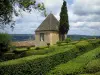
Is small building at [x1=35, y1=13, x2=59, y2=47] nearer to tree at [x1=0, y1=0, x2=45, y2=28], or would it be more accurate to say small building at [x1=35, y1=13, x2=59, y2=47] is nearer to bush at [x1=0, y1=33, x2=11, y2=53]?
bush at [x1=0, y1=33, x2=11, y2=53]

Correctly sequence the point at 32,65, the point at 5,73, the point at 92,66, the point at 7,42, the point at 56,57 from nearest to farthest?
the point at 92,66 → the point at 5,73 → the point at 32,65 → the point at 56,57 → the point at 7,42

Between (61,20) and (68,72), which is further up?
(61,20)

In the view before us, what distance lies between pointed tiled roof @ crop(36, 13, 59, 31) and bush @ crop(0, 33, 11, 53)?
21.7 m

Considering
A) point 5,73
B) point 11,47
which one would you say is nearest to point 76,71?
point 5,73

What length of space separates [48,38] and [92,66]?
152 feet

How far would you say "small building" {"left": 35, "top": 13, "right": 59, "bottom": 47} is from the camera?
59.5m

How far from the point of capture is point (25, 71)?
57.2ft

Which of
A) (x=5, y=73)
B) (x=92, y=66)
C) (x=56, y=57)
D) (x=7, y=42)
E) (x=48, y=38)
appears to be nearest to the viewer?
(x=92, y=66)

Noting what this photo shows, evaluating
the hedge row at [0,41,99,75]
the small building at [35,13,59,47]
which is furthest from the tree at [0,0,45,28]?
the small building at [35,13,59,47]

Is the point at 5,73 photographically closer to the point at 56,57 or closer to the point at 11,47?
the point at 56,57

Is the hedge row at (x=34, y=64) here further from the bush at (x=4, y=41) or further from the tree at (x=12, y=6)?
the bush at (x=4, y=41)

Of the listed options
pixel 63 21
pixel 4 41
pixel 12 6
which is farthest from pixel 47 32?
pixel 12 6

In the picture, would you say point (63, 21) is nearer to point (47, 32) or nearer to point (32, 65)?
point (47, 32)

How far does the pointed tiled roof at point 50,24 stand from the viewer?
195 ft
